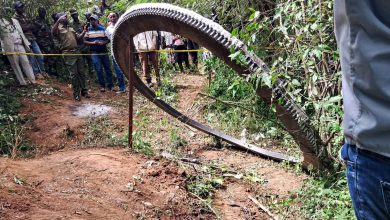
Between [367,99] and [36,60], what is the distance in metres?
10.7

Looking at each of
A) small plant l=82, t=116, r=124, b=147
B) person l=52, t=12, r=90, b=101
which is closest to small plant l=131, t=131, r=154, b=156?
small plant l=82, t=116, r=124, b=147

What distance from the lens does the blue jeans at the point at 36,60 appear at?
10414mm

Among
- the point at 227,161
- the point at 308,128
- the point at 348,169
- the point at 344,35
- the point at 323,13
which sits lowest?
the point at 227,161

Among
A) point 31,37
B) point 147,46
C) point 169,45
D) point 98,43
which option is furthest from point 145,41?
point 31,37

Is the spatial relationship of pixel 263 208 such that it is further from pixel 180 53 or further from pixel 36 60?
pixel 180 53

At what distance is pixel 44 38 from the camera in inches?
429

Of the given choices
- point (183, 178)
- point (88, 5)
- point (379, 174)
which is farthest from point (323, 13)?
point (88, 5)

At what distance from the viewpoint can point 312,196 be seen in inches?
162

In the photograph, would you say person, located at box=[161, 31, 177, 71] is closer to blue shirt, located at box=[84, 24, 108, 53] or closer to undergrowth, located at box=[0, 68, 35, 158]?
blue shirt, located at box=[84, 24, 108, 53]

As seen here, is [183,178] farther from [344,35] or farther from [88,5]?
[88,5]

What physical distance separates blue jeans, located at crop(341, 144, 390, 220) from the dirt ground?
8.94 feet

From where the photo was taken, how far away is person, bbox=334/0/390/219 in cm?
93

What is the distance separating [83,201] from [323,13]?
105 inches

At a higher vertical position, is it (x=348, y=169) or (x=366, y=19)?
(x=366, y=19)
